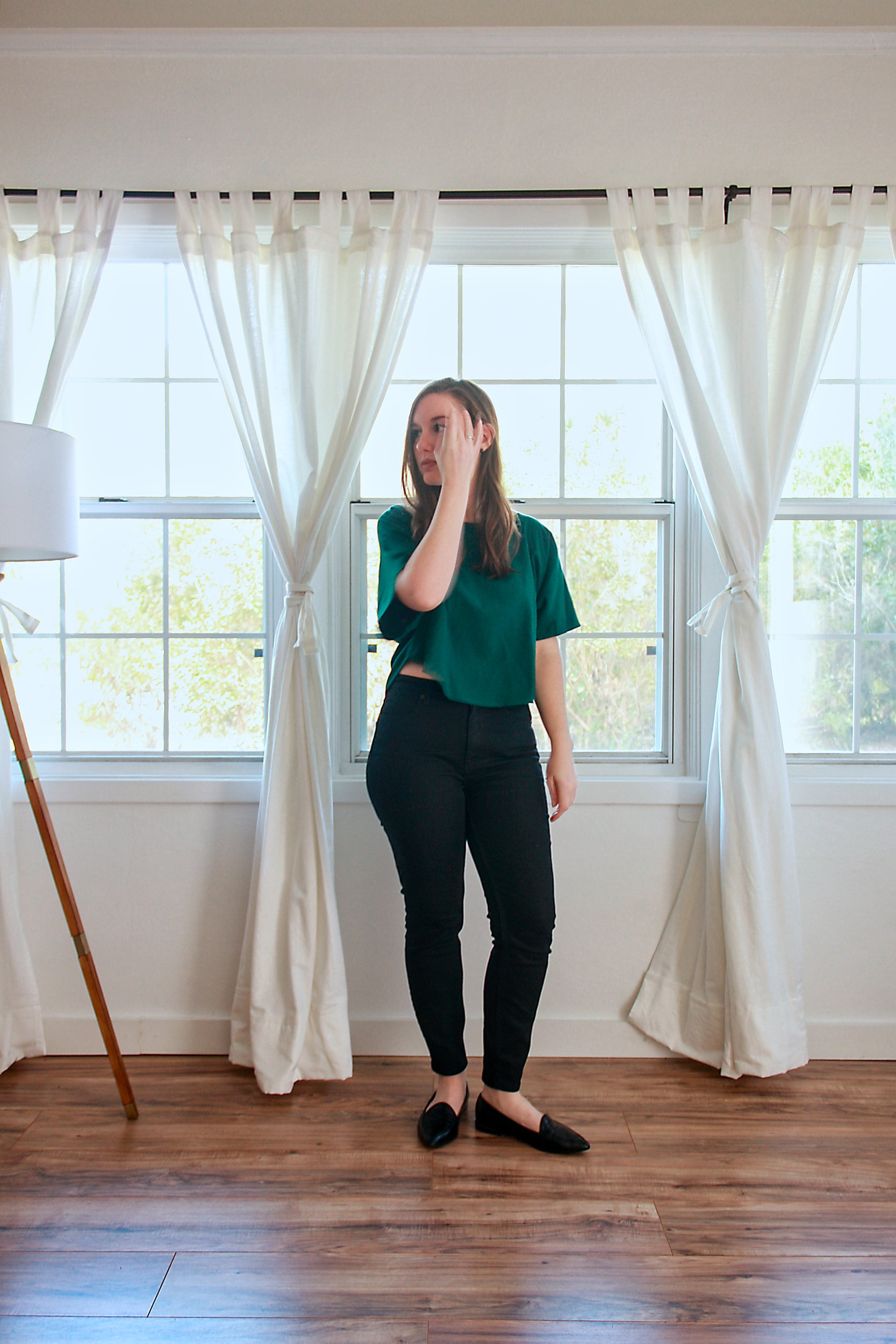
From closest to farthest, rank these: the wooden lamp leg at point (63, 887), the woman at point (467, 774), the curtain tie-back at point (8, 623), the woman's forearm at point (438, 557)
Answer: the woman's forearm at point (438, 557) → the woman at point (467, 774) → the wooden lamp leg at point (63, 887) → the curtain tie-back at point (8, 623)

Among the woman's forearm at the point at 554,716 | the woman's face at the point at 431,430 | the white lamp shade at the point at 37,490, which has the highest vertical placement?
the woman's face at the point at 431,430

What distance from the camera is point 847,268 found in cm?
228

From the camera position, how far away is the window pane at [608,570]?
8.21ft

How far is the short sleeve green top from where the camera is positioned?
1884 mm

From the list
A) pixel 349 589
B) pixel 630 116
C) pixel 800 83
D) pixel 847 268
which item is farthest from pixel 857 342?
pixel 349 589

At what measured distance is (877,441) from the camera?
2504 mm

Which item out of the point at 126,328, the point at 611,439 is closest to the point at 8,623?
the point at 126,328

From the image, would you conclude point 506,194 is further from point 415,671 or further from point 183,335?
point 415,671

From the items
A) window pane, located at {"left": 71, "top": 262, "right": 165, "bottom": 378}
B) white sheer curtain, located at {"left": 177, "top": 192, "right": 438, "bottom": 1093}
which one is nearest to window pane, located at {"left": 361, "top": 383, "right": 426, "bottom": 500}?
white sheer curtain, located at {"left": 177, "top": 192, "right": 438, "bottom": 1093}

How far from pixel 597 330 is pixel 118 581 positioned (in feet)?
5.61

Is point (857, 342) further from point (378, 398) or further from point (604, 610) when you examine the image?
point (378, 398)

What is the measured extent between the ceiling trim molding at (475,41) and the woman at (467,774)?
1150 mm

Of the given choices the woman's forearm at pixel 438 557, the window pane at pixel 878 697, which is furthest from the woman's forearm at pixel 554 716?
the window pane at pixel 878 697

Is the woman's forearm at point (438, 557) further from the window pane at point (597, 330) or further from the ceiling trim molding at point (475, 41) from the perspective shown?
the ceiling trim molding at point (475, 41)
